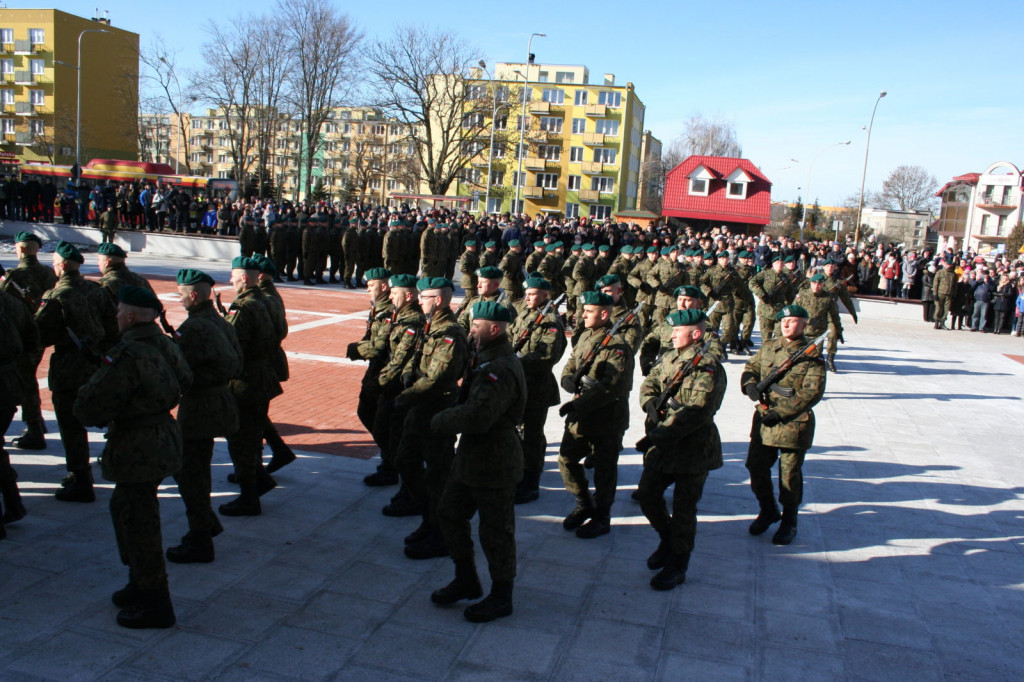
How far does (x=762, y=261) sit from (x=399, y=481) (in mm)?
20107

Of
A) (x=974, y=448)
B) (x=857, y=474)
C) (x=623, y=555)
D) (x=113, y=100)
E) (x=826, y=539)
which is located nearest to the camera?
(x=623, y=555)

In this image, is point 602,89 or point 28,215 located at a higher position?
point 602,89

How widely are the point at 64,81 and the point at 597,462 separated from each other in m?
71.6

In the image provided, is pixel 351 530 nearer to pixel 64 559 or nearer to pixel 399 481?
pixel 399 481

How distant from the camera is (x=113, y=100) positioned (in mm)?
62781

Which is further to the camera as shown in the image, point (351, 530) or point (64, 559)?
point (351, 530)

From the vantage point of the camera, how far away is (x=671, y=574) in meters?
5.12

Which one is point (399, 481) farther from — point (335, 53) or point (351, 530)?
point (335, 53)

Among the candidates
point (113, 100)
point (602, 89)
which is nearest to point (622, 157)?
point (602, 89)

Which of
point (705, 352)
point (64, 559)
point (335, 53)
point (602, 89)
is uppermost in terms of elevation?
point (602, 89)

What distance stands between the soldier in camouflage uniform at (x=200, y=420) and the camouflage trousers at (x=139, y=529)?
77 centimetres

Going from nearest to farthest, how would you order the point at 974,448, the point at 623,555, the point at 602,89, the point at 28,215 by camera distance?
1. the point at 623,555
2. the point at 974,448
3. the point at 28,215
4. the point at 602,89

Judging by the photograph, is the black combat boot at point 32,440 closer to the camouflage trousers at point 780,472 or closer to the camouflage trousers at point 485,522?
the camouflage trousers at point 485,522

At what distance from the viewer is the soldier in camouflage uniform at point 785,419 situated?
5.75 meters
